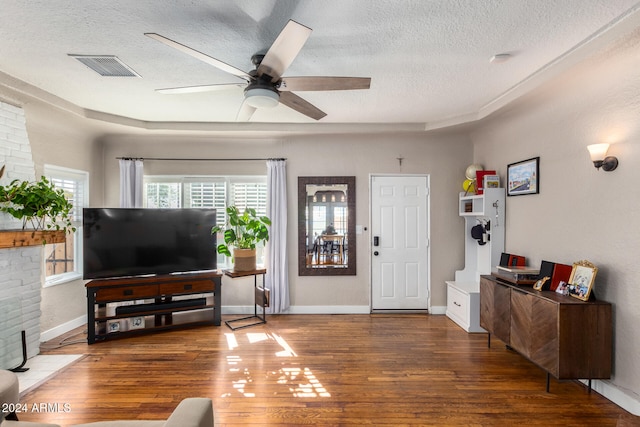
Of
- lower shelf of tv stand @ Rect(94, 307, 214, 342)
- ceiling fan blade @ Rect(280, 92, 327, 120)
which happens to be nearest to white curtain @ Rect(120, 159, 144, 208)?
lower shelf of tv stand @ Rect(94, 307, 214, 342)

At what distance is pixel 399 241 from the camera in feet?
15.5

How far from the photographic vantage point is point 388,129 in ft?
14.1

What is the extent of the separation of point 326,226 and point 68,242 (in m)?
3.46

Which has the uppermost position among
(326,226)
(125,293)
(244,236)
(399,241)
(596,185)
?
(596,185)

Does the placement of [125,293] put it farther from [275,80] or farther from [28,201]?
[275,80]

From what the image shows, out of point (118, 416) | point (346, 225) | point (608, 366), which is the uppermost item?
point (346, 225)

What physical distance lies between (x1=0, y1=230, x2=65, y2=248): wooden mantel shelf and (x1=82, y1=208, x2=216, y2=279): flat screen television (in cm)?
45

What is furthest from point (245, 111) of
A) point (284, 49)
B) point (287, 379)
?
point (287, 379)

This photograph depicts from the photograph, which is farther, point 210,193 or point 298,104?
point 210,193

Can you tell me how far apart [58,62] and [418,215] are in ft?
14.4

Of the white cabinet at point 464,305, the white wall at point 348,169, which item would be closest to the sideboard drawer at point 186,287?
the white wall at point 348,169

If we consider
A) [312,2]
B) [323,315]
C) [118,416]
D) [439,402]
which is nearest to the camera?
[312,2]

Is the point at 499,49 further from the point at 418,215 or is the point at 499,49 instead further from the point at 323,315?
the point at 323,315

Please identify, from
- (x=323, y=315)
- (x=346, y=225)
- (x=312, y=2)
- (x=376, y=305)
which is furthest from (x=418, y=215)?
(x=312, y=2)
